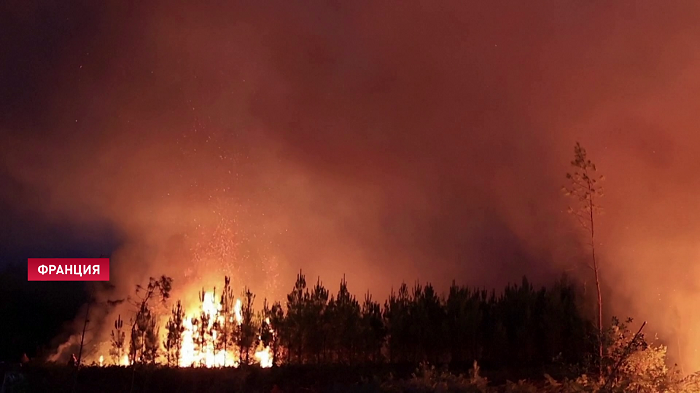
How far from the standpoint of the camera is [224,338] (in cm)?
2223

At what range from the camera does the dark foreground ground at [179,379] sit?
1641 centimetres

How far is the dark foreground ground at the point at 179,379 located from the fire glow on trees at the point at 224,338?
322 centimetres

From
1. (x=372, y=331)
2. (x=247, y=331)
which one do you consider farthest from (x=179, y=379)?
(x=372, y=331)

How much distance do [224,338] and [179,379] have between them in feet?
14.6

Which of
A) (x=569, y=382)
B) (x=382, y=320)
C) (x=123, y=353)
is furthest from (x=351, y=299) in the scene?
(x=569, y=382)

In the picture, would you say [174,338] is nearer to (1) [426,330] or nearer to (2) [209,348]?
(2) [209,348]

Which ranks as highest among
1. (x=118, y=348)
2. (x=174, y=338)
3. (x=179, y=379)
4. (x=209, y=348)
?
(x=174, y=338)

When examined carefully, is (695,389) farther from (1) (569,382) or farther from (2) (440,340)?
(2) (440,340)

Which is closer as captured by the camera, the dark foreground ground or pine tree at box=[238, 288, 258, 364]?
the dark foreground ground

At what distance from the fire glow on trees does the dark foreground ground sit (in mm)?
3216

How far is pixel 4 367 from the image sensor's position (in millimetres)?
18688

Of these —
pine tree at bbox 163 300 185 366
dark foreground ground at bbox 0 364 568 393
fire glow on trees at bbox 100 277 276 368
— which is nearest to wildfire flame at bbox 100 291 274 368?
fire glow on trees at bbox 100 277 276 368

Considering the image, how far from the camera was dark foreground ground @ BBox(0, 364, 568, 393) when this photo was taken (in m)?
16.4

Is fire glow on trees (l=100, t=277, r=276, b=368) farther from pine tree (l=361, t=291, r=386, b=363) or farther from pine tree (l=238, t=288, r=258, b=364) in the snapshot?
pine tree (l=361, t=291, r=386, b=363)
